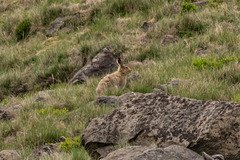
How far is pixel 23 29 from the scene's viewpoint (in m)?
18.2

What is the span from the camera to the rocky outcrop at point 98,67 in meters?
12.3

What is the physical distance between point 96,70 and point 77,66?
154 centimetres

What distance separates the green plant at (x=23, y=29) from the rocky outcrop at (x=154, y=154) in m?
14.4

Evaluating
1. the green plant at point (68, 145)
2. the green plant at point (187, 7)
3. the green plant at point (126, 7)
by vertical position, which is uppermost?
the green plant at point (68, 145)

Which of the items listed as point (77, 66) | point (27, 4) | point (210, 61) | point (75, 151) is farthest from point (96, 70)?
point (27, 4)

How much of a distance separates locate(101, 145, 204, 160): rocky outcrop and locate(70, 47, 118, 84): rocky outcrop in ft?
25.3

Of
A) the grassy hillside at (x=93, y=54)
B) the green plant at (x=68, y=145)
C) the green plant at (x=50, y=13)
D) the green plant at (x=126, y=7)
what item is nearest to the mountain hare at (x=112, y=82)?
A: the grassy hillside at (x=93, y=54)

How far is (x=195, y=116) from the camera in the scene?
5.20m

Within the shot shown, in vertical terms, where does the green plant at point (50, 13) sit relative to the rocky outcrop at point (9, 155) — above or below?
below

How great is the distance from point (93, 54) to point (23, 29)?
5434mm

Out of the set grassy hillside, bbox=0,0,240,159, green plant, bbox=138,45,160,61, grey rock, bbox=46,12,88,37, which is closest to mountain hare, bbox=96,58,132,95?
grassy hillside, bbox=0,0,240,159

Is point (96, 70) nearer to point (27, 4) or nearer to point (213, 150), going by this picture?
point (213, 150)

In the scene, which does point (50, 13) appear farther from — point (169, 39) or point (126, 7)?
point (169, 39)

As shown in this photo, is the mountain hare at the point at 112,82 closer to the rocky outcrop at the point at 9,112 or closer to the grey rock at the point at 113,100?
the grey rock at the point at 113,100
